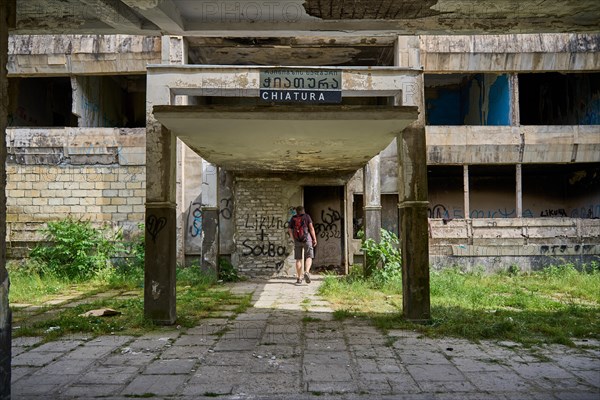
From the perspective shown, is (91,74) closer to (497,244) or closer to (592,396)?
(497,244)

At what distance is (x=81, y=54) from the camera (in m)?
13.4

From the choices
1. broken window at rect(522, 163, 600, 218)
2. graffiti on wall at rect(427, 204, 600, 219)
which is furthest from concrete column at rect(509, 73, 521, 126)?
graffiti on wall at rect(427, 204, 600, 219)

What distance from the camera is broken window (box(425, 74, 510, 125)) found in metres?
15.3

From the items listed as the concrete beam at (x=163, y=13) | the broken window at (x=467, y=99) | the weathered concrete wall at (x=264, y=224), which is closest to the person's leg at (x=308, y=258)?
the weathered concrete wall at (x=264, y=224)

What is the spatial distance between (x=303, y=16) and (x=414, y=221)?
2999 mm

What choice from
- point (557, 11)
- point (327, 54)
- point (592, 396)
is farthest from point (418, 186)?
point (327, 54)

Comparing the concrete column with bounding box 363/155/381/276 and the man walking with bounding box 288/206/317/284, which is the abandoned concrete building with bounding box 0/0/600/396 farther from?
the man walking with bounding box 288/206/317/284

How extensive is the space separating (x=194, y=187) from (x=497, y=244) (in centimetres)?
819

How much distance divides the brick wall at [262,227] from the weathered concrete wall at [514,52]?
539 centimetres

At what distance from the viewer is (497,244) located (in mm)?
13906

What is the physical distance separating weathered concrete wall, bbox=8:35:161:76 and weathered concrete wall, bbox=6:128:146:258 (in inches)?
64.6

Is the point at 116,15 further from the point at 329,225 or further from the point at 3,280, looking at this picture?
the point at 329,225

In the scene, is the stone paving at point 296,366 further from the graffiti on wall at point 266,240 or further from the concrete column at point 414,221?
the graffiti on wall at point 266,240

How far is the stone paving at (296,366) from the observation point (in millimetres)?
4078
